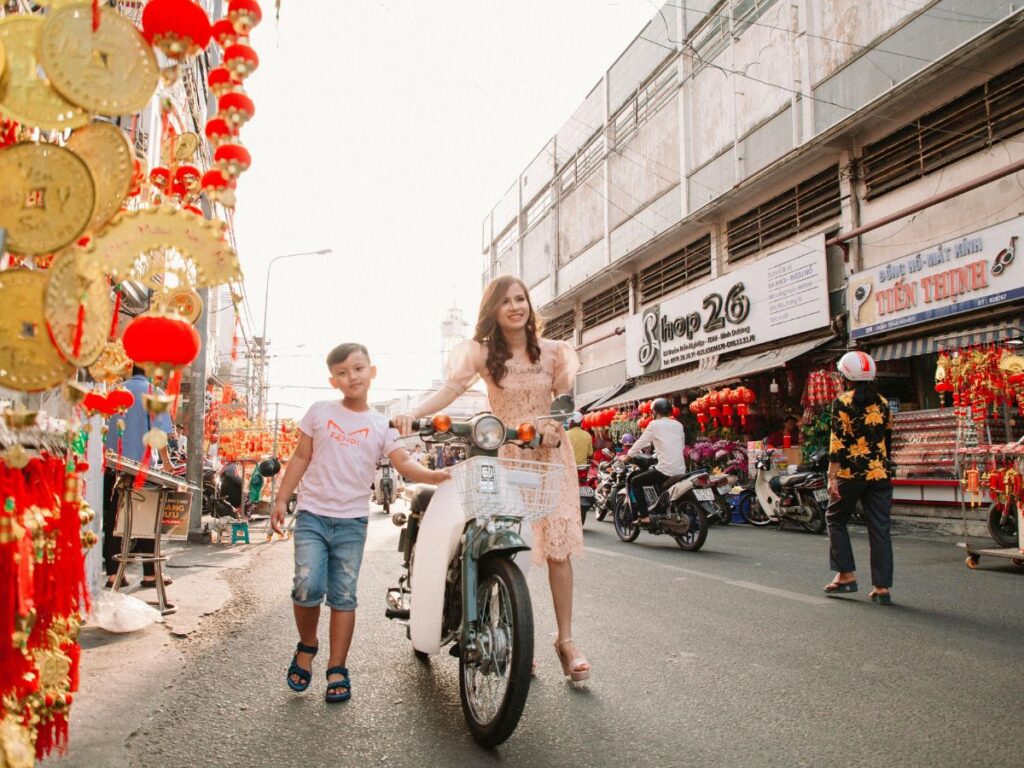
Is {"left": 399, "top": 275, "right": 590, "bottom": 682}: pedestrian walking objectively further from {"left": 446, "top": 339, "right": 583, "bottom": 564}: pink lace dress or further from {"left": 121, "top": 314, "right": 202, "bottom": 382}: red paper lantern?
{"left": 121, "top": 314, "right": 202, "bottom": 382}: red paper lantern

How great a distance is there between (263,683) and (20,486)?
88.5 inches

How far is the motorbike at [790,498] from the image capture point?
10461 mm

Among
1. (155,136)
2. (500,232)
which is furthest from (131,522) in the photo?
(500,232)

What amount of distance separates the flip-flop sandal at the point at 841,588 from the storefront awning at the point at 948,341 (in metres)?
6.19

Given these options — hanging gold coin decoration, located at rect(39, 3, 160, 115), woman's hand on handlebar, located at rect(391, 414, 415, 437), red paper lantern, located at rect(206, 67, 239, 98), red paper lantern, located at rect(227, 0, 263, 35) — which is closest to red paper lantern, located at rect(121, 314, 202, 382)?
hanging gold coin decoration, located at rect(39, 3, 160, 115)

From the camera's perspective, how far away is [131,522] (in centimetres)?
499

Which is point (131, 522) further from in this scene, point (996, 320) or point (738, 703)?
point (996, 320)

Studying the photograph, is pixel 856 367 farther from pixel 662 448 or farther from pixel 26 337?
pixel 26 337

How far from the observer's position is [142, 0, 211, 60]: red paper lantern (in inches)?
60.7

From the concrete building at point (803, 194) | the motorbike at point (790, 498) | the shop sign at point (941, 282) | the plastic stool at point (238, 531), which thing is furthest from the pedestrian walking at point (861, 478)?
the plastic stool at point (238, 531)

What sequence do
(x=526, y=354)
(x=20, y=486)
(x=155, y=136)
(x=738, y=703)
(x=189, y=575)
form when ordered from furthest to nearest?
(x=155, y=136) → (x=189, y=575) → (x=526, y=354) → (x=738, y=703) → (x=20, y=486)

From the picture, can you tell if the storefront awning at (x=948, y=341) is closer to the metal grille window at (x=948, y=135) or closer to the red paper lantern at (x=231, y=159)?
the metal grille window at (x=948, y=135)

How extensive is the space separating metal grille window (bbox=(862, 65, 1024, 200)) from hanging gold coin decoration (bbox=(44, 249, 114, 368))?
1232 cm

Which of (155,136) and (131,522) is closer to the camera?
(131,522)
